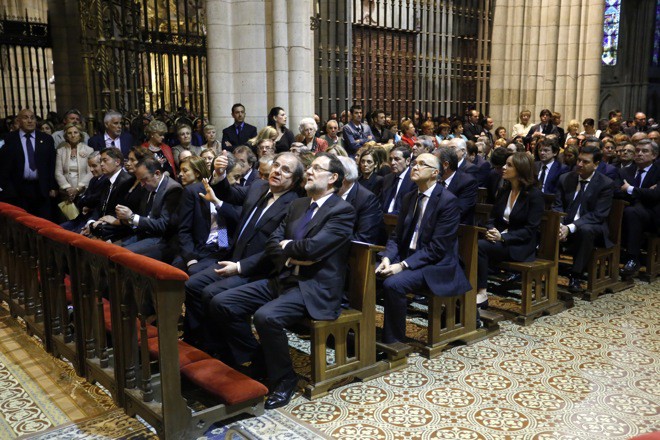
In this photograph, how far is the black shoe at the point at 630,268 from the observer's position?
6.24 meters

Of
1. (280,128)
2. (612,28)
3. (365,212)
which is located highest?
(612,28)

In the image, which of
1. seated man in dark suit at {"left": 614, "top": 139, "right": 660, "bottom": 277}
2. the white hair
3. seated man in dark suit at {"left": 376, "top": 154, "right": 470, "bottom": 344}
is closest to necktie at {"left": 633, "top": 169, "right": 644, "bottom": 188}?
seated man in dark suit at {"left": 614, "top": 139, "right": 660, "bottom": 277}

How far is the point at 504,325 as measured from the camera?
204 inches

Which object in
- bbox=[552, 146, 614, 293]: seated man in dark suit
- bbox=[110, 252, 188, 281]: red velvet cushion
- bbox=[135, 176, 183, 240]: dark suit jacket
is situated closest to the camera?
bbox=[110, 252, 188, 281]: red velvet cushion

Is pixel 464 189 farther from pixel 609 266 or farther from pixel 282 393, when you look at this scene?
pixel 282 393

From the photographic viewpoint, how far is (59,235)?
3861 millimetres

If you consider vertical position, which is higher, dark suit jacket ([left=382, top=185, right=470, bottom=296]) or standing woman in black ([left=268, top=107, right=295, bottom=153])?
standing woman in black ([left=268, top=107, right=295, bottom=153])

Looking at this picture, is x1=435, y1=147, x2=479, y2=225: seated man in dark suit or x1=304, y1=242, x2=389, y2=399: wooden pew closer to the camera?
x1=304, y1=242, x2=389, y2=399: wooden pew

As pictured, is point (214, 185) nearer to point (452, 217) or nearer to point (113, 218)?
point (113, 218)

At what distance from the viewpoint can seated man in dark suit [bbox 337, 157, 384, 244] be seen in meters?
4.82

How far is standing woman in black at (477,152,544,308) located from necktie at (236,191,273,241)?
1928 mm

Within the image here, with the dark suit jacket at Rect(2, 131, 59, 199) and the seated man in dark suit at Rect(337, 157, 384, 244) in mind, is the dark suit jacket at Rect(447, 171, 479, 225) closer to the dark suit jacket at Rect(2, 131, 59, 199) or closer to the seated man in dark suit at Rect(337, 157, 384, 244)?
the seated man in dark suit at Rect(337, 157, 384, 244)

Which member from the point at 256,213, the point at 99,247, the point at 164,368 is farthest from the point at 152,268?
the point at 256,213

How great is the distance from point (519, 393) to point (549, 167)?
395cm
